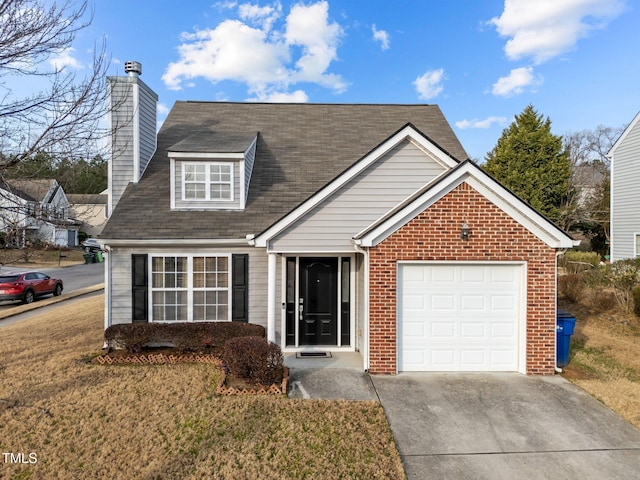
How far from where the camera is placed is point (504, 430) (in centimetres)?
564

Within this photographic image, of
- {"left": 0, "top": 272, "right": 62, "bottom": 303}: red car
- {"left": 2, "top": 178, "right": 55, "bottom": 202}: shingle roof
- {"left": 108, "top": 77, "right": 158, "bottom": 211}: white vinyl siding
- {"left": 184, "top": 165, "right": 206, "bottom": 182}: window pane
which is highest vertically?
{"left": 108, "top": 77, "right": 158, "bottom": 211}: white vinyl siding

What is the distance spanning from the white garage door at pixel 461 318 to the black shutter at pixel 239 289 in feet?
13.1

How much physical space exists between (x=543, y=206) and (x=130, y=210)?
29.0 metres

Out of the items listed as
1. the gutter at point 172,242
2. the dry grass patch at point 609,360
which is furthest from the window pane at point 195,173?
the dry grass patch at point 609,360

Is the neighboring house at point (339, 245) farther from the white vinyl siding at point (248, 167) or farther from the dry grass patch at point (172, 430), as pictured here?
the dry grass patch at point (172, 430)

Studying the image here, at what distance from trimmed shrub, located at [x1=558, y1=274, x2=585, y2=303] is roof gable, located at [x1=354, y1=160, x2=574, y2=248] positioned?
8.90 metres

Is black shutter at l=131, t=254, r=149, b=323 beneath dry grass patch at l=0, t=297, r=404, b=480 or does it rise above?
above

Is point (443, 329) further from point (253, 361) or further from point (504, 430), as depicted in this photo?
point (253, 361)

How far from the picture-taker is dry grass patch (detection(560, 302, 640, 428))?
21.7 feet

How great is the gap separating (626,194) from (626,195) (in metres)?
0.05

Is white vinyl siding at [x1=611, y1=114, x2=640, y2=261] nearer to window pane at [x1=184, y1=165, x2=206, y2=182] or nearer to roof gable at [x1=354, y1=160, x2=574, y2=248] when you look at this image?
roof gable at [x1=354, y1=160, x2=574, y2=248]

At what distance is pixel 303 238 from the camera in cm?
841

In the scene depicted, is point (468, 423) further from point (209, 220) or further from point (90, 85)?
point (90, 85)

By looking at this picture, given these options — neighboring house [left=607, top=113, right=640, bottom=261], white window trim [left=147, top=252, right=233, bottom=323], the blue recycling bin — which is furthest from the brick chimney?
neighboring house [left=607, top=113, right=640, bottom=261]
